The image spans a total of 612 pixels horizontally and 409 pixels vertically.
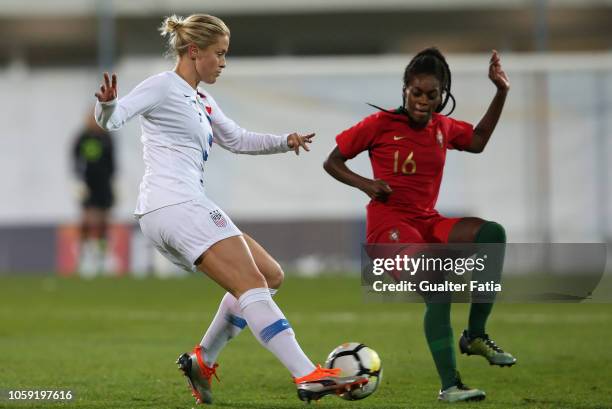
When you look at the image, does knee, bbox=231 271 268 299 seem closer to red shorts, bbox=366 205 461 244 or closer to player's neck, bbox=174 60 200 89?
red shorts, bbox=366 205 461 244

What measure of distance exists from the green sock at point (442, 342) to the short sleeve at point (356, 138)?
3.09 ft

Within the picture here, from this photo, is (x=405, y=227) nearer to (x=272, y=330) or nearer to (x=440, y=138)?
(x=440, y=138)

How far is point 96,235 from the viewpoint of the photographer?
65.2ft

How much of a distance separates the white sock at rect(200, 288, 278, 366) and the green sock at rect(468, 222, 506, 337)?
3.55 ft

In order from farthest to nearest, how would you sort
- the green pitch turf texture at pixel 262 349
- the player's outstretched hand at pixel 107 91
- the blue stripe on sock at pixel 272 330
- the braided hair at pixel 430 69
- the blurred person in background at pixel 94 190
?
the blurred person in background at pixel 94 190 → the green pitch turf texture at pixel 262 349 → the braided hair at pixel 430 69 → the blue stripe on sock at pixel 272 330 → the player's outstretched hand at pixel 107 91

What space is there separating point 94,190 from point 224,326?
14.2 meters

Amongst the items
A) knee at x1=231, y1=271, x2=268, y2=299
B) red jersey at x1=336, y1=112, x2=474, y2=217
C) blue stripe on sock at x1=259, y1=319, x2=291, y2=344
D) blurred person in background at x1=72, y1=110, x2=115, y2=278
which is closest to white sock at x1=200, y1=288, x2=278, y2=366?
knee at x1=231, y1=271, x2=268, y2=299

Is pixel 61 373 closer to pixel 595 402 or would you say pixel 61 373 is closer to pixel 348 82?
pixel 595 402

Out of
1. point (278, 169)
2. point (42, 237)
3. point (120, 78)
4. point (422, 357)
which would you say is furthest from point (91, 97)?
point (422, 357)

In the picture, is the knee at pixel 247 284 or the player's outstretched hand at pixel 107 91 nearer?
the player's outstretched hand at pixel 107 91

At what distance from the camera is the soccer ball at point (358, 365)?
5684 millimetres

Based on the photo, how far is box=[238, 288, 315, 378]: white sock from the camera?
5703 millimetres

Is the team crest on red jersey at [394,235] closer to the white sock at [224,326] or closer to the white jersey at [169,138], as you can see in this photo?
the white sock at [224,326]

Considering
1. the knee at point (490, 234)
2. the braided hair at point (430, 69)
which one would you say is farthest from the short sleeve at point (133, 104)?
the knee at point (490, 234)
